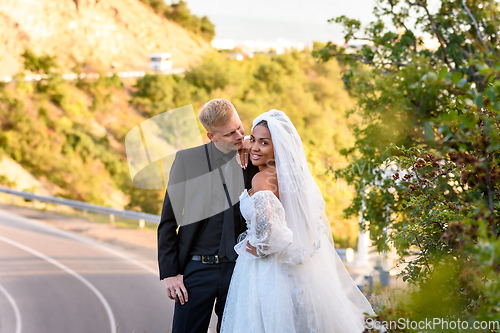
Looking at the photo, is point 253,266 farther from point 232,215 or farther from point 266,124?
point 266,124

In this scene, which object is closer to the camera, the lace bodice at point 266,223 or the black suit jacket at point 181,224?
the lace bodice at point 266,223

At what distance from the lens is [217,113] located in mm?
2404

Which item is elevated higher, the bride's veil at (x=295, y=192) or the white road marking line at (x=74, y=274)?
the bride's veil at (x=295, y=192)

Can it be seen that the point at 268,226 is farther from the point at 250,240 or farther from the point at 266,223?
the point at 250,240

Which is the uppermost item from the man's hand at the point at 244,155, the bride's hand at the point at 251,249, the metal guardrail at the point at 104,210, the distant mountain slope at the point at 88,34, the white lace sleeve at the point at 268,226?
the distant mountain slope at the point at 88,34

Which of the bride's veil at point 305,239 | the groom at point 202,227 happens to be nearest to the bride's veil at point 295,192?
the bride's veil at point 305,239

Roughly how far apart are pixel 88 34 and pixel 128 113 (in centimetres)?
1476

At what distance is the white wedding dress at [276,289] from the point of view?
2191mm

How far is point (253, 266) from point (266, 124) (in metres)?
0.83

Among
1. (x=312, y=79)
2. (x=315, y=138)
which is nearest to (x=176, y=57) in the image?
(x=312, y=79)

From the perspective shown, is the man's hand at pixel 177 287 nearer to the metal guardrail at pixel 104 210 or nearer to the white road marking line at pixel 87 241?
the white road marking line at pixel 87 241

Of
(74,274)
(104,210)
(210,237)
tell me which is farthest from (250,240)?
(104,210)

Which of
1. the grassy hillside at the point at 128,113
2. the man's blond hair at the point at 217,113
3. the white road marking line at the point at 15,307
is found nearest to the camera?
the man's blond hair at the point at 217,113

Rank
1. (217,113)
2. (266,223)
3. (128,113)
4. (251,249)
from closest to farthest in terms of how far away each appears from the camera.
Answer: (266,223)
(251,249)
(217,113)
(128,113)
